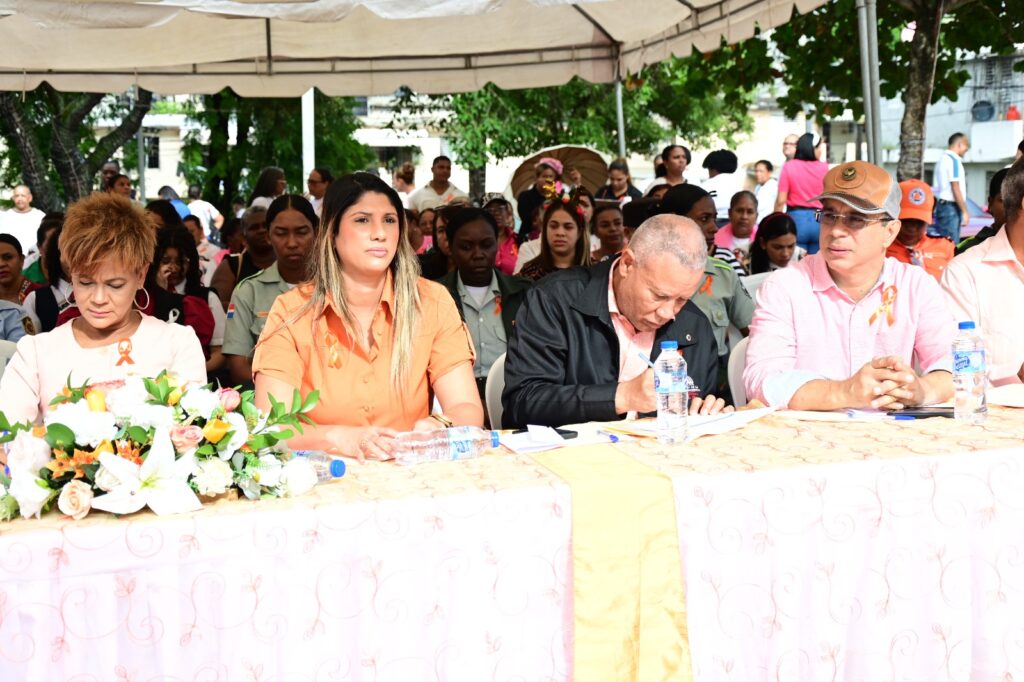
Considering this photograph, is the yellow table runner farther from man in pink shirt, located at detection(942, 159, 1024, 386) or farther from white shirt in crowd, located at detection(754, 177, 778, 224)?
white shirt in crowd, located at detection(754, 177, 778, 224)

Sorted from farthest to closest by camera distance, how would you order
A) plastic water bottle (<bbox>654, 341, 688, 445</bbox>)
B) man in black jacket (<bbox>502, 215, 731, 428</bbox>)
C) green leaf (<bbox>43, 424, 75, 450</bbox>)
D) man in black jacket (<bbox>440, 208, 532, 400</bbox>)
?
man in black jacket (<bbox>440, 208, 532, 400</bbox>), man in black jacket (<bbox>502, 215, 731, 428</bbox>), plastic water bottle (<bbox>654, 341, 688, 445</bbox>), green leaf (<bbox>43, 424, 75, 450</bbox>)

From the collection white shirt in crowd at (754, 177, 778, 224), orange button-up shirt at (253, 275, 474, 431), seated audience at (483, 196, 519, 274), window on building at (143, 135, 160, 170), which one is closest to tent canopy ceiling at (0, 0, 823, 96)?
seated audience at (483, 196, 519, 274)

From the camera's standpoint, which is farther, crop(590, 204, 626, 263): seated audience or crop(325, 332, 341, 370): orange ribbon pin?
crop(590, 204, 626, 263): seated audience

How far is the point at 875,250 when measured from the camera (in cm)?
363

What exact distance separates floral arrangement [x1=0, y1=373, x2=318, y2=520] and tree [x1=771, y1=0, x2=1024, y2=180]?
7265 millimetres

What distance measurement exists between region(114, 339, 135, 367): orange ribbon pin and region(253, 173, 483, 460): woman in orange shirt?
39 centimetres

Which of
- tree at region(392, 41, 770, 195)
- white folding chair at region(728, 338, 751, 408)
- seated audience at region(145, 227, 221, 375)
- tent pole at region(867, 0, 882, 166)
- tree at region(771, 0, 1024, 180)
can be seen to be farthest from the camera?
tree at region(392, 41, 770, 195)

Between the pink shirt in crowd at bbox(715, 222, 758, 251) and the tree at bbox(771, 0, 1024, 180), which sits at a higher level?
the tree at bbox(771, 0, 1024, 180)

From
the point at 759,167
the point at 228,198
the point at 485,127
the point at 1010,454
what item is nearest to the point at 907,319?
the point at 1010,454

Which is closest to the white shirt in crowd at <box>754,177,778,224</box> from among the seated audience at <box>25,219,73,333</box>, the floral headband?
the floral headband

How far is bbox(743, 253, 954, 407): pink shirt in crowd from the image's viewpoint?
12.1ft

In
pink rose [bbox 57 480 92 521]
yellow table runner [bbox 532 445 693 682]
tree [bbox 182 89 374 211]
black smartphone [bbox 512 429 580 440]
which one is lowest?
yellow table runner [bbox 532 445 693 682]

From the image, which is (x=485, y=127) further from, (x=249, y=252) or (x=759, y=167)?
(x=249, y=252)

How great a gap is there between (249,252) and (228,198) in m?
12.7
